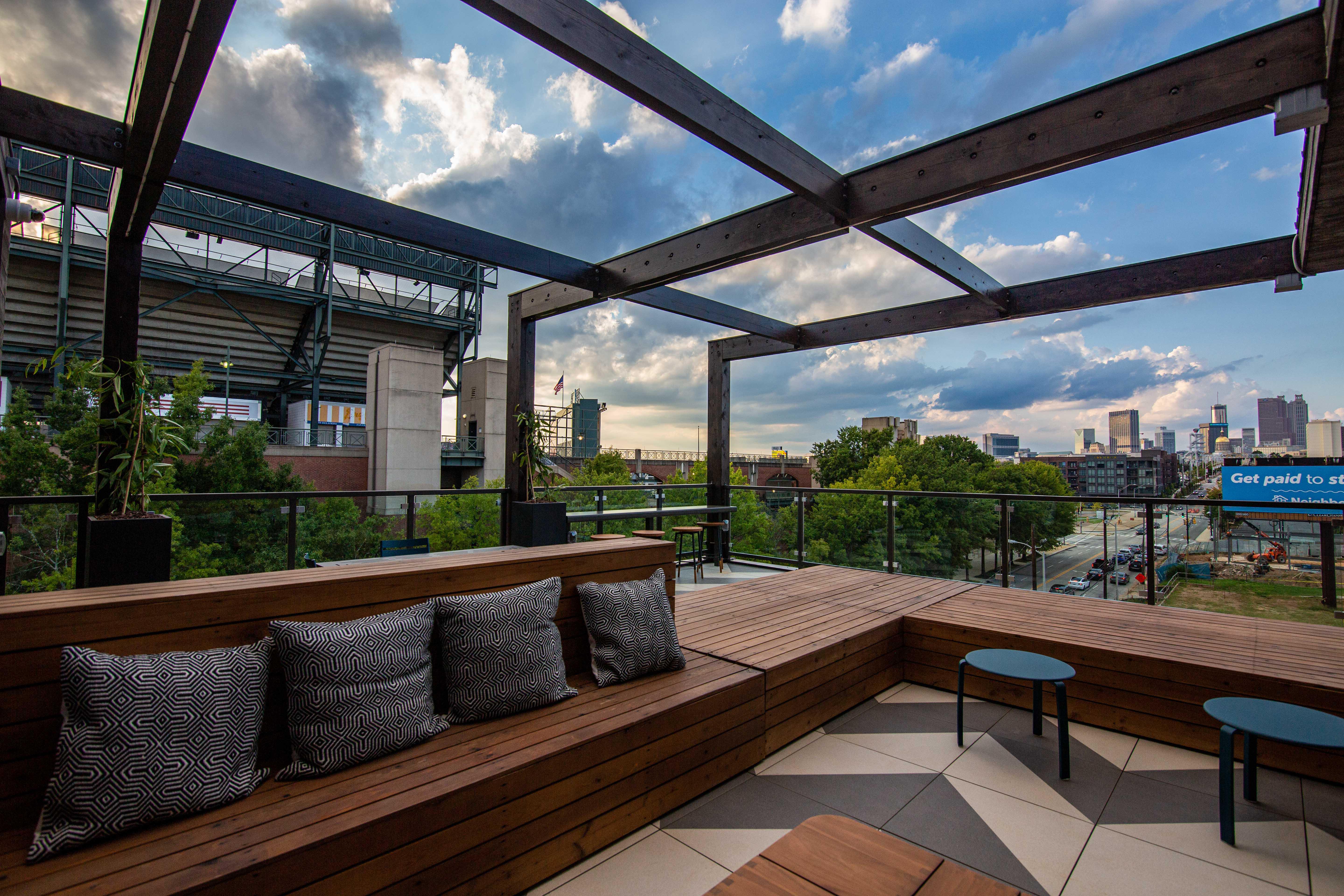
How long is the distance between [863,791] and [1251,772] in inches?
56.9

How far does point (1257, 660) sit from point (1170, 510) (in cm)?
159

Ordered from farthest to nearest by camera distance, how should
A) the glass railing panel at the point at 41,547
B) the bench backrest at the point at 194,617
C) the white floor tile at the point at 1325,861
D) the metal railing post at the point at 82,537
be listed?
the glass railing panel at the point at 41,547 < the metal railing post at the point at 82,537 < the white floor tile at the point at 1325,861 < the bench backrest at the point at 194,617

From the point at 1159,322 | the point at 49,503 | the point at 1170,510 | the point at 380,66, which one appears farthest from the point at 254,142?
the point at 1159,322

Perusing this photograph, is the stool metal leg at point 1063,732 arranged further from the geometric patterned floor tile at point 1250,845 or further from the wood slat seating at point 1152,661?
the wood slat seating at point 1152,661

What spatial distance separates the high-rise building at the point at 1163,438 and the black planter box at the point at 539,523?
609 inches

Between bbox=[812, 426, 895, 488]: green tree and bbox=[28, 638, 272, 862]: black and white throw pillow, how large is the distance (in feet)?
108

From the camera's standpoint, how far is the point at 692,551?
5992mm

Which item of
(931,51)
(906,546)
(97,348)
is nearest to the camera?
(931,51)

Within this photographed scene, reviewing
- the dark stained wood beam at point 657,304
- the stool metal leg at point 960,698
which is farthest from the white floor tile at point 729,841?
the dark stained wood beam at point 657,304

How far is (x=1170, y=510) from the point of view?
3.91 m

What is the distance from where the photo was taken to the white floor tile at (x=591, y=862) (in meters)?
1.66

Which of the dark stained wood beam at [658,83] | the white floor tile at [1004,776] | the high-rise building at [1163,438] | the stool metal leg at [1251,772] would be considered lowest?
the white floor tile at [1004,776]

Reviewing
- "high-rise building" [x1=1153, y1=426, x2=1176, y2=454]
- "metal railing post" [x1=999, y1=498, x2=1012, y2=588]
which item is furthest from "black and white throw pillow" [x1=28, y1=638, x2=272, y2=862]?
"high-rise building" [x1=1153, y1=426, x2=1176, y2=454]

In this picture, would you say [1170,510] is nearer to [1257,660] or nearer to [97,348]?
[1257,660]
